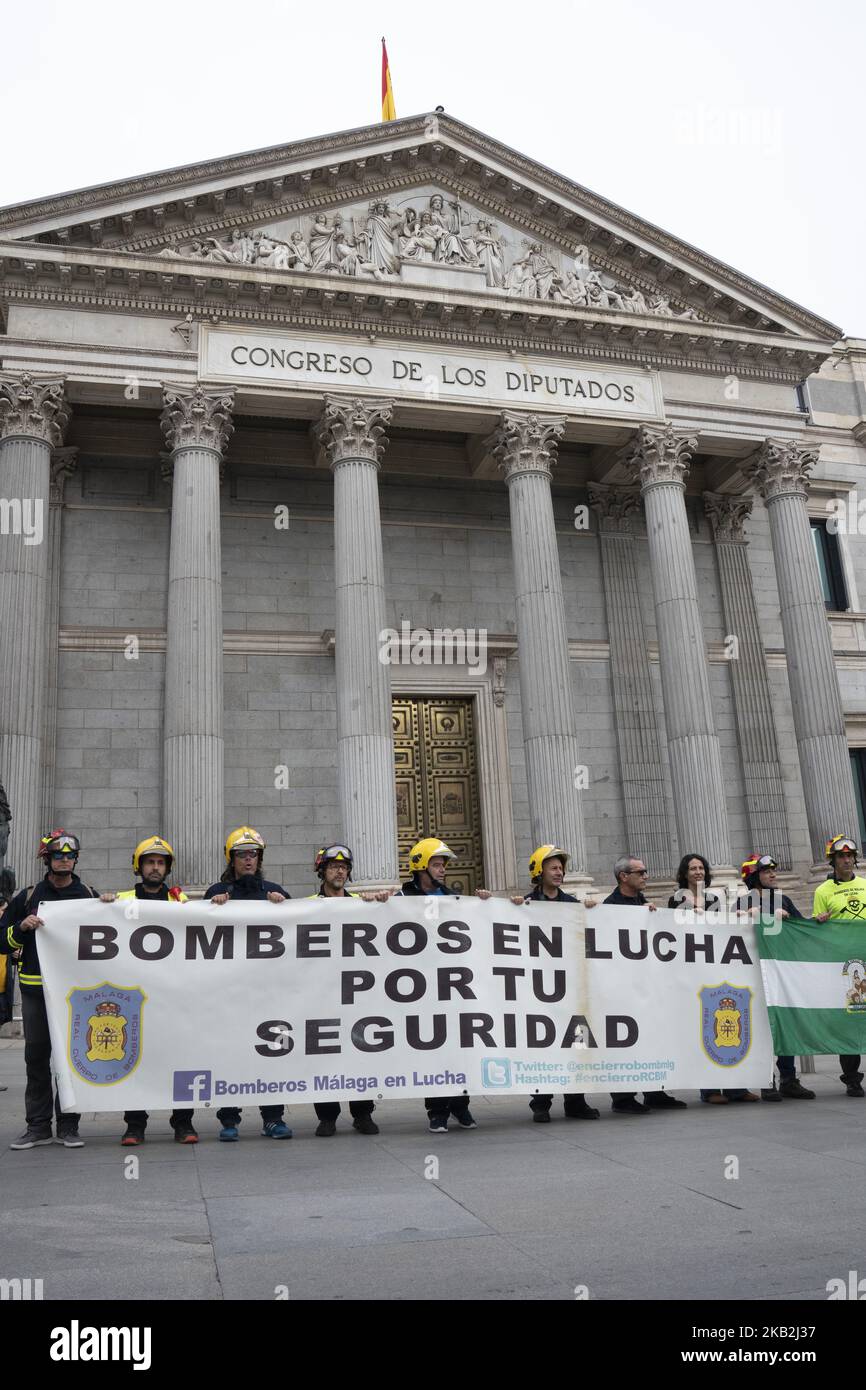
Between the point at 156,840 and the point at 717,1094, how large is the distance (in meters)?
5.54

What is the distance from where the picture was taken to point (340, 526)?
21.5 metres

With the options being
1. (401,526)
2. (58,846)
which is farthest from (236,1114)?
(401,526)

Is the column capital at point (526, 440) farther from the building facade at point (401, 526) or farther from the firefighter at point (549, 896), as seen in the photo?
the firefighter at point (549, 896)

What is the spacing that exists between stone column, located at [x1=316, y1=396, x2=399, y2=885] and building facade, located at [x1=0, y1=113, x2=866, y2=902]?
0.07 meters

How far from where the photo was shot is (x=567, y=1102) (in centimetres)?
963

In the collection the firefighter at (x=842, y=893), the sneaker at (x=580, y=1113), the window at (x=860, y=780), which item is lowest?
the sneaker at (x=580, y=1113)

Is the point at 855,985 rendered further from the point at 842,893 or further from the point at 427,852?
the point at 427,852

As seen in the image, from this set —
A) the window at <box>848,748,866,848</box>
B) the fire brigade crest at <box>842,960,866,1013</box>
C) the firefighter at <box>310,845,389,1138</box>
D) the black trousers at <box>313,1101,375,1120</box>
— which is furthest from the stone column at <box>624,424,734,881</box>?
the black trousers at <box>313,1101,375,1120</box>

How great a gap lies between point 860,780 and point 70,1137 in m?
23.0

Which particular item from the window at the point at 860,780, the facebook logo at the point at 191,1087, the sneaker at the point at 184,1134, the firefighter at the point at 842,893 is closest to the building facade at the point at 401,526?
the window at the point at 860,780

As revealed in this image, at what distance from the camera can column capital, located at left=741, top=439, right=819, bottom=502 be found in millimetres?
24891

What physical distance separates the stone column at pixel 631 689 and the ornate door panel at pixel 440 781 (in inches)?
134

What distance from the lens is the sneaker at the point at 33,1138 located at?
8305 millimetres
